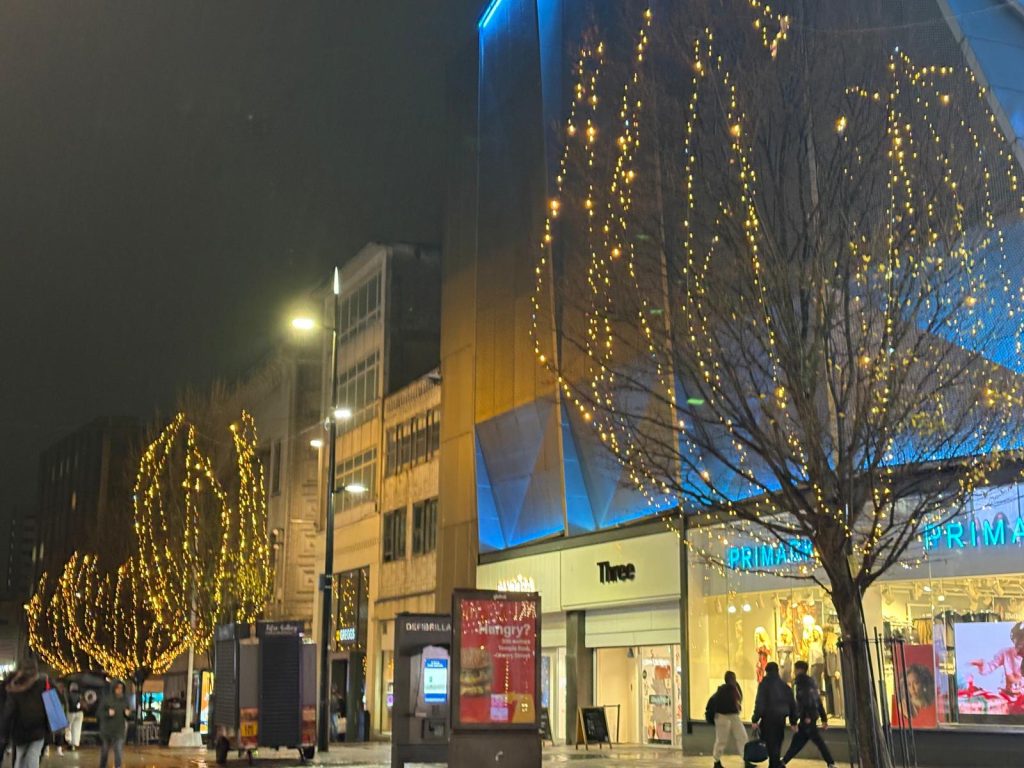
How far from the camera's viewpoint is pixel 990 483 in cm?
1923

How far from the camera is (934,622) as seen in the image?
67.0 feet

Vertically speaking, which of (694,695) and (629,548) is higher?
(629,548)

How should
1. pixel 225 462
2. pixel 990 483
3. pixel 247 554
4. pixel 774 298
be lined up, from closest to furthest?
pixel 774 298 < pixel 990 483 < pixel 247 554 < pixel 225 462

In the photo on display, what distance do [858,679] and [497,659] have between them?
525 centimetres

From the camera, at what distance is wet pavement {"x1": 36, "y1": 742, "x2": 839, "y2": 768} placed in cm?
2175

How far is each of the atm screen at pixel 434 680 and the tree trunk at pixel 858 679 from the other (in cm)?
742

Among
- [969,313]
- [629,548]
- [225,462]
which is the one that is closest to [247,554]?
[225,462]

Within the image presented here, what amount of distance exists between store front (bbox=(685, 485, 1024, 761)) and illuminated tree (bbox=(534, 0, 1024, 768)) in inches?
118

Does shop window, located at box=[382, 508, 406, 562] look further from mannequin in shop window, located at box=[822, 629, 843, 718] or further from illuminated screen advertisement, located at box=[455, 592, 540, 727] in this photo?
illuminated screen advertisement, located at box=[455, 592, 540, 727]

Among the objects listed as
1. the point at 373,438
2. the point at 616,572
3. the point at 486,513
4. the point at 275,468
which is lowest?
the point at 616,572

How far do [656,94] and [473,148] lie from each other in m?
22.6

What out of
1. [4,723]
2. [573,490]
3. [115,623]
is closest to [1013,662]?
[573,490]

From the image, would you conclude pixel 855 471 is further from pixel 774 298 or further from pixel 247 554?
pixel 247 554

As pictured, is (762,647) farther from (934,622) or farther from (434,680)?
(434,680)
